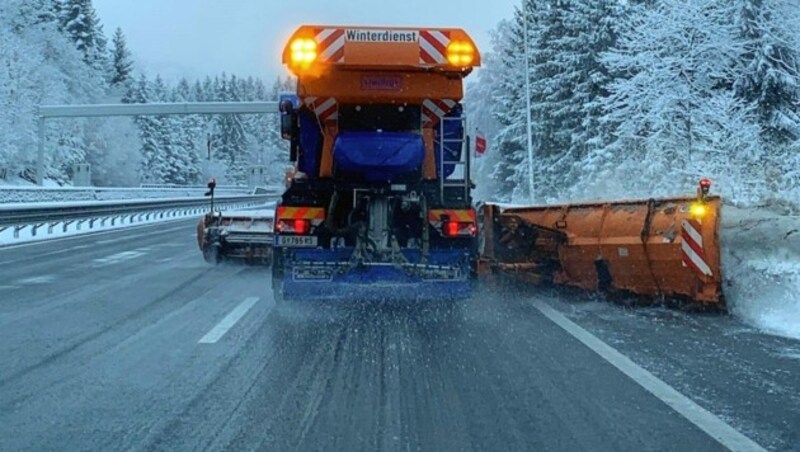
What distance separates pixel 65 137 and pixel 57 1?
15139 mm

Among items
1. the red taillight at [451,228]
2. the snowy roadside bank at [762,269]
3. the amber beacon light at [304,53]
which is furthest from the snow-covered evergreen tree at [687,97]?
the amber beacon light at [304,53]

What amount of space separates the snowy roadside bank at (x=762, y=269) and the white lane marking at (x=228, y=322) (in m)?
5.42

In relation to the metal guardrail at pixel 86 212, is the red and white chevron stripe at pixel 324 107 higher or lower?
higher

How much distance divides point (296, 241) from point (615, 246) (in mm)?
3907

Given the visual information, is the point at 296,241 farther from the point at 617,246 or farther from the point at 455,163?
the point at 617,246

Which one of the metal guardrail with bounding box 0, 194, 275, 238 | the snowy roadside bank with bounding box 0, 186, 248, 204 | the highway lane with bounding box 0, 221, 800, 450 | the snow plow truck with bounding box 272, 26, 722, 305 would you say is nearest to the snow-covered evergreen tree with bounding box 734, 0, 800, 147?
the snow plow truck with bounding box 272, 26, 722, 305

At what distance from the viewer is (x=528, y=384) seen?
19.6 feet

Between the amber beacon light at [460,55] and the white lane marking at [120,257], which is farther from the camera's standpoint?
the white lane marking at [120,257]

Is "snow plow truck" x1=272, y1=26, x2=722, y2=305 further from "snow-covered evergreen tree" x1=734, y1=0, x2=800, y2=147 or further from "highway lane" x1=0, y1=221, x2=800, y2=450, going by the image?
"snow-covered evergreen tree" x1=734, y1=0, x2=800, y2=147

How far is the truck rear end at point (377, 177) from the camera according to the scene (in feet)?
28.0

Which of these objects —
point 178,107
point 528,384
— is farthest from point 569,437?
point 178,107

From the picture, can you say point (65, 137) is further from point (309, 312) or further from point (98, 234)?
point (309, 312)

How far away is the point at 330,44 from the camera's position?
333 inches

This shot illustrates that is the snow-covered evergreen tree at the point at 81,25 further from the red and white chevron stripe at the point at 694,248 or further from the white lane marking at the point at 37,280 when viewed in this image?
the red and white chevron stripe at the point at 694,248
